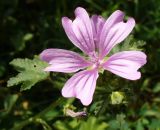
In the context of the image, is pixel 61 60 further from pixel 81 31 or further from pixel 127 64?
pixel 127 64

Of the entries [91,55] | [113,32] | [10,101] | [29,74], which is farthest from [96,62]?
[10,101]

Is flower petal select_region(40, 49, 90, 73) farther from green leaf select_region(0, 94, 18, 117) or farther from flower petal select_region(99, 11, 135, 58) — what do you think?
green leaf select_region(0, 94, 18, 117)

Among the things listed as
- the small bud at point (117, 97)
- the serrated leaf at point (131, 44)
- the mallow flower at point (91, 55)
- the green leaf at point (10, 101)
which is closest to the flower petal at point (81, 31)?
the mallow flower at point (91, 55)

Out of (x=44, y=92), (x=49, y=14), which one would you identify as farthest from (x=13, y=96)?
(x=49, y=14)

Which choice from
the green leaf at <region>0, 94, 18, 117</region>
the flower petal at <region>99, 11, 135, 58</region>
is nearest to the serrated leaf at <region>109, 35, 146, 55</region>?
the flower petal at <region>99, 11, 135, 58</region>

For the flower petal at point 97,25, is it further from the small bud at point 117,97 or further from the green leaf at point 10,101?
the green leaf at point 10,101

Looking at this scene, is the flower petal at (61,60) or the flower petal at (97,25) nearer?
the flower petal at (61,60)
